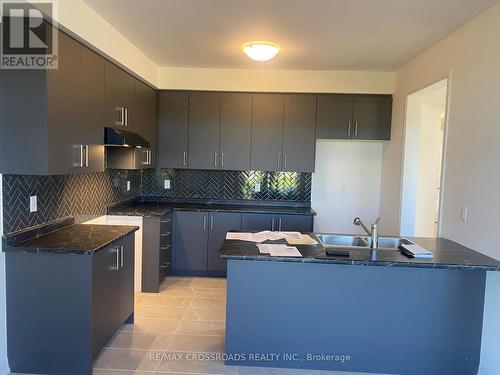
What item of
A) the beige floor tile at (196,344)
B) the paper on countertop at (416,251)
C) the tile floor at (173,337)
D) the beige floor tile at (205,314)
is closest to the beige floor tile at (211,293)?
the tile floor at (173,337)

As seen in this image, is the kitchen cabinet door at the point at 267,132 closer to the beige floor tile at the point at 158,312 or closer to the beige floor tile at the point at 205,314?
the beige floor tile at the point at 205,314

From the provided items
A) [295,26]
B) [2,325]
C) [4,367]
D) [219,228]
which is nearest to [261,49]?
[295,26]

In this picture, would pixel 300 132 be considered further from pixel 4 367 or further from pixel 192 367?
pixel 4 367

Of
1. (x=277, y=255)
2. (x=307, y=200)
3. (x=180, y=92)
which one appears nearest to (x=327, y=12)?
(x=277, y=255)

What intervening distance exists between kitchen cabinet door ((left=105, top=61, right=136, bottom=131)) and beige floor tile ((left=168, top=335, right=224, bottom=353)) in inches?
74.4

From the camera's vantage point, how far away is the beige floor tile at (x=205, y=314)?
129 inches

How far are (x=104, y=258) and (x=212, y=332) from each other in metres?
1.13

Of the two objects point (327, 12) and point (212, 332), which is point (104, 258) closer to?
point (212, 332)

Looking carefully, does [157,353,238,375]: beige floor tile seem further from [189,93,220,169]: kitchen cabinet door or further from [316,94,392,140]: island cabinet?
[316,94,392,140]: island cabinet

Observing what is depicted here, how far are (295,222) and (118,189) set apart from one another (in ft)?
6.86

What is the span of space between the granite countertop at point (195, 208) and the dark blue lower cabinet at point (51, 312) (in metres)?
1.47

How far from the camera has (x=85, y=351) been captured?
2.35 metres

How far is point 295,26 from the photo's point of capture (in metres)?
2.85

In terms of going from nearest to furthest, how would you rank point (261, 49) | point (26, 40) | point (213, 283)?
point (26, 40) → point (261, 49) → point (213, 283)
